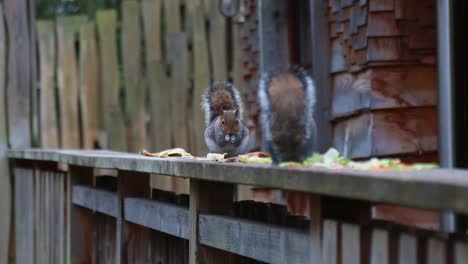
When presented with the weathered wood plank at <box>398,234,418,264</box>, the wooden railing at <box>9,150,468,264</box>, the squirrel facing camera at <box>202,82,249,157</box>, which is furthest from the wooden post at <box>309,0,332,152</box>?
the weathered wood plank at <box>398,234,418,264</box>

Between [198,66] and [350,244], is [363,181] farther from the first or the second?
[198,66]

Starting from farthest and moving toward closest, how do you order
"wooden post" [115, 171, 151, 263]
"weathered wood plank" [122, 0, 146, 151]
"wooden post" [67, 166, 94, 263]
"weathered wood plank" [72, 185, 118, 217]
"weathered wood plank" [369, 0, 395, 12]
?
"weathered wood plank" [122, 0, 146, 151]
"weathered wood plank" [369, 0, 395, 12]
"wooden post" [67, 166, 94, 263]
"weathered wood plank" [72, 185, 118, 217]
"wooden post" [115, 171, 151, 263]

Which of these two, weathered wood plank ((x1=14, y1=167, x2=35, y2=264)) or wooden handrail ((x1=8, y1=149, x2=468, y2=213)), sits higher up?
wooden handrail ((x1=8, y1=149, x2=468, y2=213))

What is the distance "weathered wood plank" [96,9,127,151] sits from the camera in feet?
22.3

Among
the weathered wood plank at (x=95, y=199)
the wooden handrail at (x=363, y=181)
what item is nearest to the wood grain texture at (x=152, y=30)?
the weathered wood plank at (x=95, y=199)

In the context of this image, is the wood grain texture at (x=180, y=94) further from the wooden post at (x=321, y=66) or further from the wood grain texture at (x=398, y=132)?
the wood grain texture at (x=398, y=132)

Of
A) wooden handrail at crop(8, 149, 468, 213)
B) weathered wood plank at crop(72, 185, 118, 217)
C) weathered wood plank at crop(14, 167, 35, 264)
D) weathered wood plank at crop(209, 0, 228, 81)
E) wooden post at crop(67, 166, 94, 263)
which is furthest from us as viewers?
weathered wood plank at crop(209, 0, 228, 81)

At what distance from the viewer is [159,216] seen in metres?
2.99

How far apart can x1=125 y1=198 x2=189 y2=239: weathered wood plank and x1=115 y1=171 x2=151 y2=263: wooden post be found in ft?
0.19

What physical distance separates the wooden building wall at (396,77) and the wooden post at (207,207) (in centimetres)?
183

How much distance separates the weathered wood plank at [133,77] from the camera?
6832 mm

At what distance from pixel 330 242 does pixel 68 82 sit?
Result: 5.19 m

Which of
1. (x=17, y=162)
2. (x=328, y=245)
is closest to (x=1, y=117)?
(x=17, y=162)

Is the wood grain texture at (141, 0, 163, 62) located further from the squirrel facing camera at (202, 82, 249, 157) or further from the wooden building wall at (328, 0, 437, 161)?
the squirrel facing camera at (202, 82, 249, 157)
